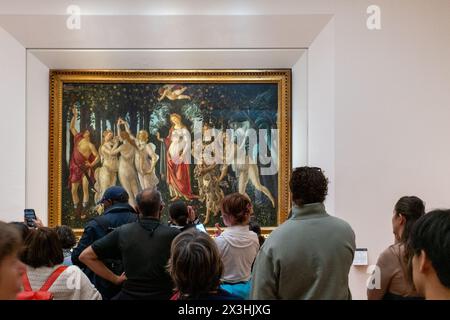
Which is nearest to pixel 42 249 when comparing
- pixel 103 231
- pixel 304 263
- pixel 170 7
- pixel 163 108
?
pixel 103 231

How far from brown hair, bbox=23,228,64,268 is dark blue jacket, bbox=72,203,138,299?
1.28 meters

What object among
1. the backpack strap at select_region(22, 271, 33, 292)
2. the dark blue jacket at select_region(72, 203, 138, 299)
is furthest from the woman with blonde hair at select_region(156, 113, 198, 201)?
the backpack strap at select_region(22, 271, 33, 292)

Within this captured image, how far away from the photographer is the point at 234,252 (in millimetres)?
5094

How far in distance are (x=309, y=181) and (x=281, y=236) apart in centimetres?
44

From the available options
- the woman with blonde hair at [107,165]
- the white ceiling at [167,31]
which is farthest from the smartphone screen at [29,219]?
the white ceiling at [167,31]

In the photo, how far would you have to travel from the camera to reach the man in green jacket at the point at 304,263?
3.64 m

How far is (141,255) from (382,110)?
589 cm

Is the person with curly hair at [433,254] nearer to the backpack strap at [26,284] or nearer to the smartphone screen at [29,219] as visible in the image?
the backpack strap at [26,284]

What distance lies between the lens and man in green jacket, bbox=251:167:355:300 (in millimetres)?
3645

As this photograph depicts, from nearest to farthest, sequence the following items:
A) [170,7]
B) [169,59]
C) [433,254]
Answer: [433,254] → [170,7] → [169,59]

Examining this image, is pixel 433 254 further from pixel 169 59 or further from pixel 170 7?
pixel 169 59

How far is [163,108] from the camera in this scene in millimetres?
10844

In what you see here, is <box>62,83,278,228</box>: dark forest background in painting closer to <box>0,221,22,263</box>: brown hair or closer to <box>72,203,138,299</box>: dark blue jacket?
<box>72,203,138,299</box>: dark blue jacket
